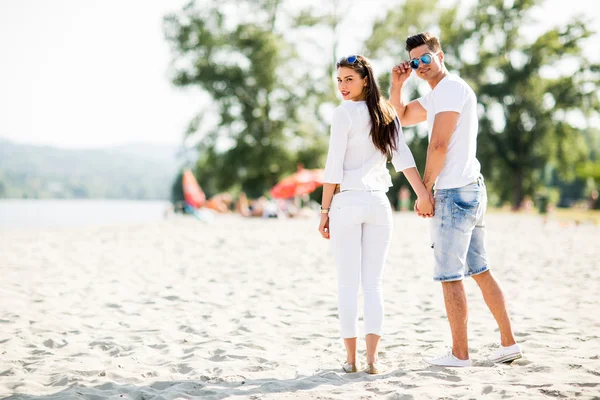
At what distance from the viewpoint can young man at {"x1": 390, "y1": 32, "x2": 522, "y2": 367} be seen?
10.8ft

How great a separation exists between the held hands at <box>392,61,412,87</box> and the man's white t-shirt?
0.26 m

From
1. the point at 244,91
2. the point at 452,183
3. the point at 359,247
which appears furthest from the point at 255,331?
the point at 244,91

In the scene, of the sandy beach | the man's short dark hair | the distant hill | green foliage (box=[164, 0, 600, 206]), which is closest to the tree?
green foliage (box=[164, 0, 600, 206])

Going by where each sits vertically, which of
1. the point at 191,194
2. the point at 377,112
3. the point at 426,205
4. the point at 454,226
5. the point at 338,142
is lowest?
the point at 454,226

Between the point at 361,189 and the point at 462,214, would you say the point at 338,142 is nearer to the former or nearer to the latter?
the point at 361,189

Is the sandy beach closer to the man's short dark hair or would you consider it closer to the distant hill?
the man's short dark hair

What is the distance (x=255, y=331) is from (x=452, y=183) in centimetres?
202

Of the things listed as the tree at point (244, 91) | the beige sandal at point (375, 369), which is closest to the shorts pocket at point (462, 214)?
the beige sandal at point (375, 369)

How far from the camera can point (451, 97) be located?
3277 mm

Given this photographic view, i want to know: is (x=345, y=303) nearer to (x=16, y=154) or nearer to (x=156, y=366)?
(x=156, y=366)

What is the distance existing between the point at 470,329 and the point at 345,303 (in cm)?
165

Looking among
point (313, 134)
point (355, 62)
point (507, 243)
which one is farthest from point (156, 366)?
point (313, 134)

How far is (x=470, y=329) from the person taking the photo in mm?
4484

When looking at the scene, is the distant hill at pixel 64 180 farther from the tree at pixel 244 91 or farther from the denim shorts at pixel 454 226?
the denim shorts at pixel 454 226
